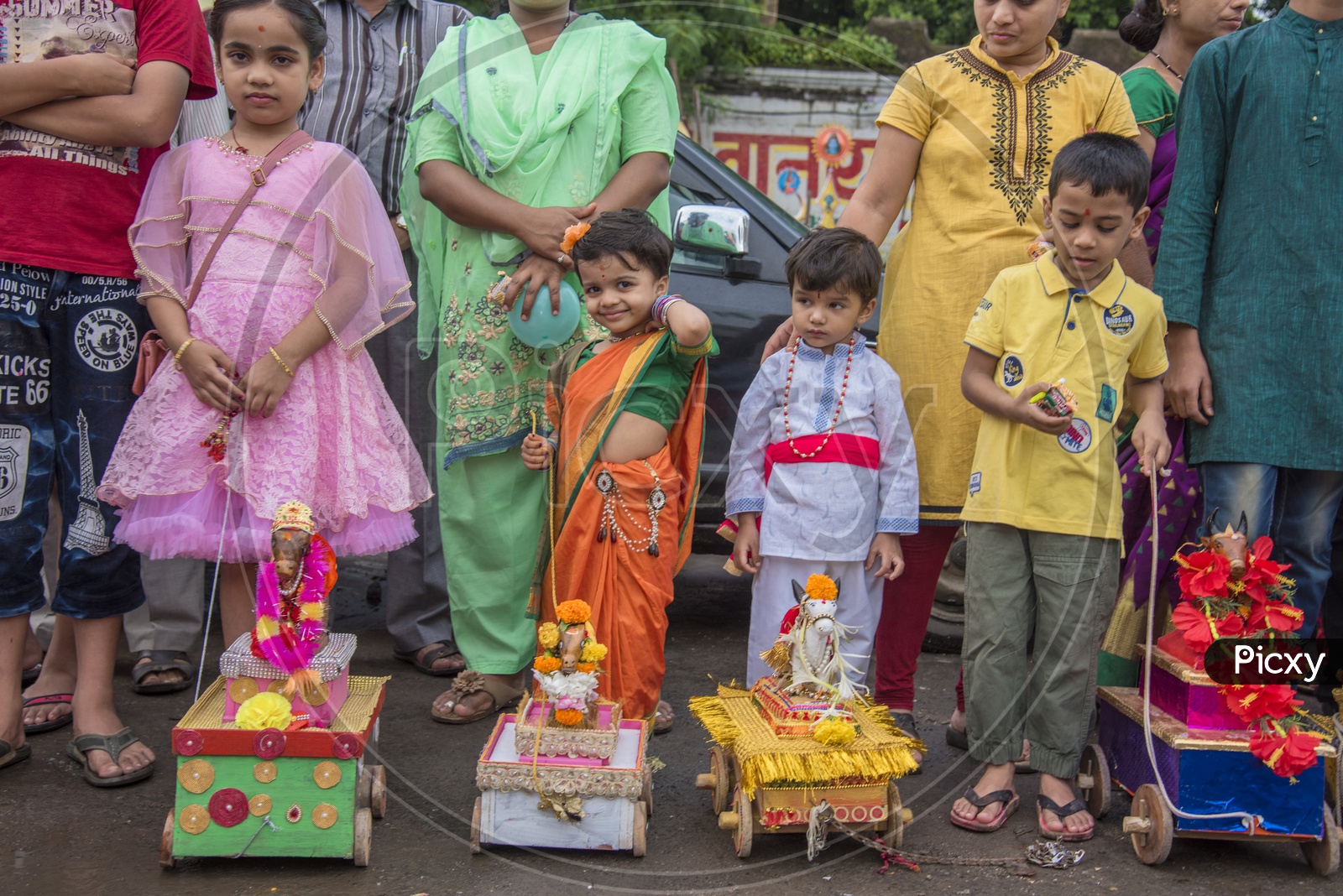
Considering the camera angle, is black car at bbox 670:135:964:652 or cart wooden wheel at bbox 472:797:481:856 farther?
black car at bbox 670:135:964:652

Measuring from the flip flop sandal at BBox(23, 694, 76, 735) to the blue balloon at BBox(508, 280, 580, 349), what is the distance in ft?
5.11

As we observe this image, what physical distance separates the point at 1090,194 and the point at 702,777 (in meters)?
1.59

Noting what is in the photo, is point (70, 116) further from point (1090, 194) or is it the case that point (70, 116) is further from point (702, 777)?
point (1090, 194)

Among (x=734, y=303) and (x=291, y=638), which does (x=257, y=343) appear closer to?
(x=291, y=638)

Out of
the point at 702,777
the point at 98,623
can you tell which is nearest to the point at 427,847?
the point at 702,777

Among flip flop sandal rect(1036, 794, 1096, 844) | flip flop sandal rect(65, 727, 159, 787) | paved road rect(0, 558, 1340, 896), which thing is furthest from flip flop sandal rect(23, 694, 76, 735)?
flip flop sandal rect(1036, 794, 1096, 844)

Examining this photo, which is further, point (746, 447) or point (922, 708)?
point (922, 708)

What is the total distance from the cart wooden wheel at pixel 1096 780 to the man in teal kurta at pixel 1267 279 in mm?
581

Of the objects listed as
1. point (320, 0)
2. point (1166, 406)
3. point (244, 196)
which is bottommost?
point (1166, 406)

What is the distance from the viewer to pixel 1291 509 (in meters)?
2.77

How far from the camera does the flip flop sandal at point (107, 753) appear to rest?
2.85 metres

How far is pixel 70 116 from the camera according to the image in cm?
281

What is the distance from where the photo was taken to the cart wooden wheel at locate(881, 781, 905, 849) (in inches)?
101

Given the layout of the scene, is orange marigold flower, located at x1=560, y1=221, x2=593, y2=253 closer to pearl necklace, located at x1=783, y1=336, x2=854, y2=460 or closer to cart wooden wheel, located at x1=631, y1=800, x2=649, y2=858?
pearl necklace, located at x1=783, y1=336, x2=854, y2=460
